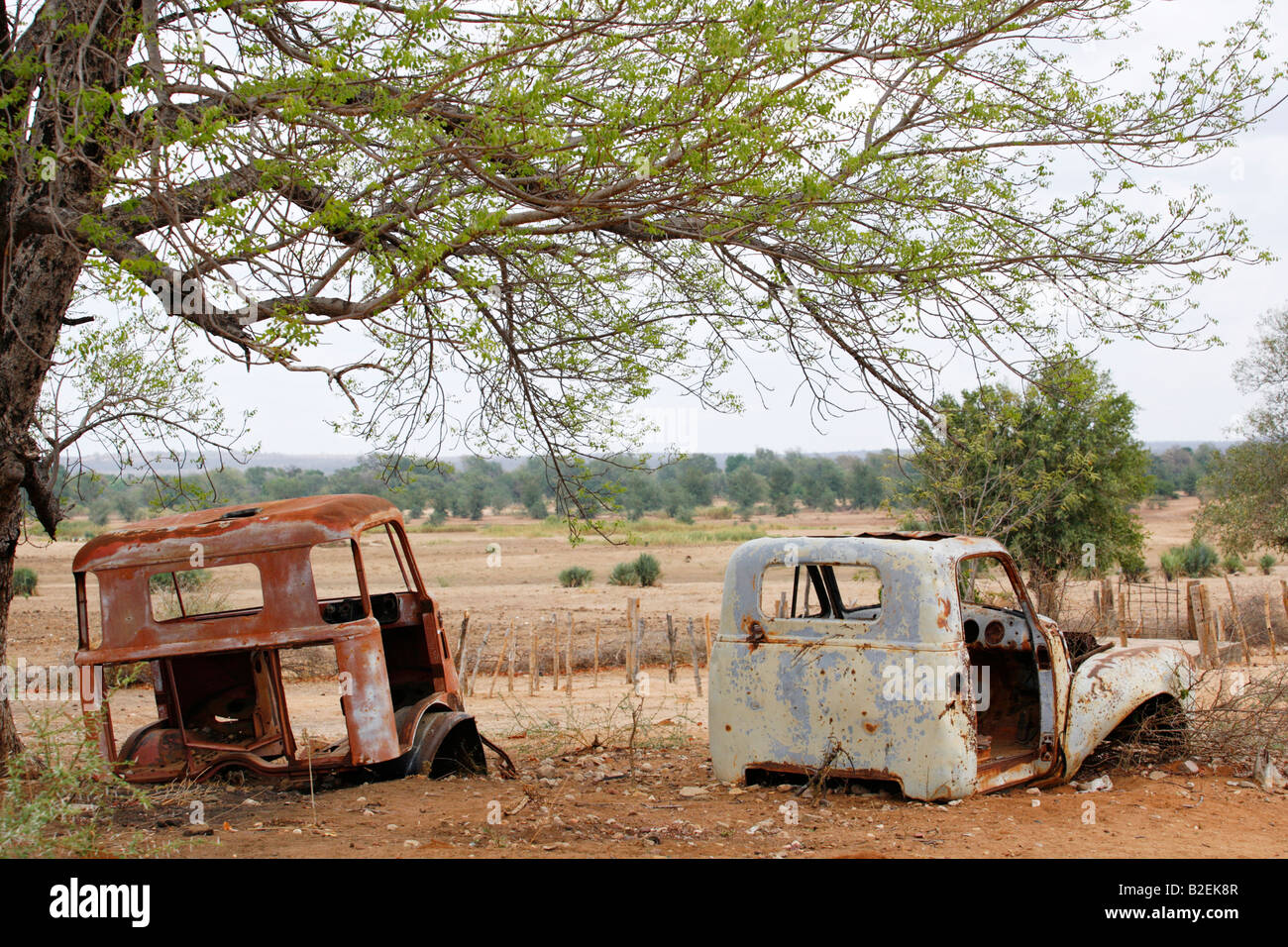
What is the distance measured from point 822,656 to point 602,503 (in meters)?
3.12

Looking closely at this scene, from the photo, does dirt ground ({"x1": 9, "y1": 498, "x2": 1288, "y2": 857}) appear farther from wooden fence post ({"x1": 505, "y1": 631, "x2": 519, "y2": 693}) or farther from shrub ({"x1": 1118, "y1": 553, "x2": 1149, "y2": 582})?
shrub ({"x1": 1118, "y1": 553, "x2": 1149, "y2": 582})

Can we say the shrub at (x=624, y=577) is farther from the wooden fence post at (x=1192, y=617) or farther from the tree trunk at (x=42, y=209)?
the tree trunk at (x=42, y=209)

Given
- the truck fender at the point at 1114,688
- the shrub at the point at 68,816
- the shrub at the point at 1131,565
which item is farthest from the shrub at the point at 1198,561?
the shrub at the point at 68,816

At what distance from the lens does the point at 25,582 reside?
31312mm

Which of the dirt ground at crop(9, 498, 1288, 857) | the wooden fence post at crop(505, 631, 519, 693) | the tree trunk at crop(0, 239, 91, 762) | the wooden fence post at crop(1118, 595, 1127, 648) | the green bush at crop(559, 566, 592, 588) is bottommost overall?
the wooden fence post at crop(505, 631, 519, 693)

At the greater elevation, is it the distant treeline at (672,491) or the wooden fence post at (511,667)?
the distant treeline at (672,491)

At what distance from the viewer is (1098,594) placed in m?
21.2

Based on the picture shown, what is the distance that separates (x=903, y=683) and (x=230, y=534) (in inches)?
165

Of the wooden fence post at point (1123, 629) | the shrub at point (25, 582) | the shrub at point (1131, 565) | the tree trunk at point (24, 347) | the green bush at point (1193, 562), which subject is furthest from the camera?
the green bush at point (1193, 562)

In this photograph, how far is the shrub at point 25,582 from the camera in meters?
30.9

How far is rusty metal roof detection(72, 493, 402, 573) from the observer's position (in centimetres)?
610

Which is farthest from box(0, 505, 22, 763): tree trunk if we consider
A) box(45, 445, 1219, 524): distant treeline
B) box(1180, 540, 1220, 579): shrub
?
box(45, 445, 1219, 524): distant treeline

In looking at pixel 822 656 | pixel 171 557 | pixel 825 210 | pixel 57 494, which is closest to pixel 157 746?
pixel 171 557

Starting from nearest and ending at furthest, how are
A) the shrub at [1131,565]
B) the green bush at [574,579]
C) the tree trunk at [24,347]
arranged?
1. the tree trunk at [24,347]
2. the shrub at [1131,565]
3. the green bush at [574,579]
